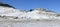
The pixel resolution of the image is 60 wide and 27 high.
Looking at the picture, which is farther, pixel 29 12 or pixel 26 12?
pixel 29 12

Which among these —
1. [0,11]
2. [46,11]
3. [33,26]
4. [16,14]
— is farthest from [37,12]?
[33,26]

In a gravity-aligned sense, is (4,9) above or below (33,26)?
above

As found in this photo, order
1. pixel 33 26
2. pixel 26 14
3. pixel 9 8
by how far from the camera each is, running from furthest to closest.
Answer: pixel 9 8 → pixel 26 14 → pixel 33 26

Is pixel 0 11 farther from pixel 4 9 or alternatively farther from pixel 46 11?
pixel 46 11

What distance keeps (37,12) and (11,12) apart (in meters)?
2.35

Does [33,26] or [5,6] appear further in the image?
[5,6]

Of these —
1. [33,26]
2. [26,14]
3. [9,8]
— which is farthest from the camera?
[9,8]

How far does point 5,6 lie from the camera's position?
17.3 metres

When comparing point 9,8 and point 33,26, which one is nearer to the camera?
point 33,26

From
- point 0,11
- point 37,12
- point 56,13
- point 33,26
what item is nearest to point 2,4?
point 0,11

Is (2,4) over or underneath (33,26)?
over

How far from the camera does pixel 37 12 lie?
17.8m

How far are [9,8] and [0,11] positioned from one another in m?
1.24

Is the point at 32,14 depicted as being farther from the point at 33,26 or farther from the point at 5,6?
the point at 33,26
